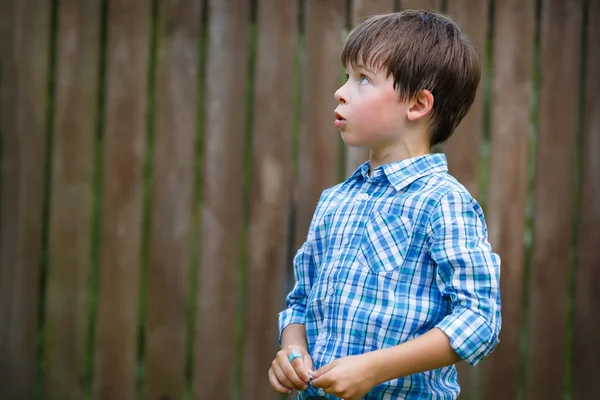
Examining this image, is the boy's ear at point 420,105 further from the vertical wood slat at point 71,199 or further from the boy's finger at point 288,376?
the vertical wood slat at point 71,199

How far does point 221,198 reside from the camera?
2545 mm

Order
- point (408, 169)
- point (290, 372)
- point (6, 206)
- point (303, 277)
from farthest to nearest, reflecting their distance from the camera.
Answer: point (6, 206)
point (303, 277)
point (408, 169)
point (290, 372)

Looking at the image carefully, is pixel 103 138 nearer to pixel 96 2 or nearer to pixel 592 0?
pixel 96 2

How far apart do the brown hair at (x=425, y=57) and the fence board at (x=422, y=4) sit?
0.87 meters

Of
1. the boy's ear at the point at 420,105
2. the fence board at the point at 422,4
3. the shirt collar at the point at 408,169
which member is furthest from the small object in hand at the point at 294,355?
the fence board at the point at 422,4

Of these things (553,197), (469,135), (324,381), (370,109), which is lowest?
(324,381)

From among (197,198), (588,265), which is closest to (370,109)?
(197,198)

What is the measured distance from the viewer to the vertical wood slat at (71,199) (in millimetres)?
2531

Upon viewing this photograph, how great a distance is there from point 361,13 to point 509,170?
0.70 meters

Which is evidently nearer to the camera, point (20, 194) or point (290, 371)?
point (290, 371)

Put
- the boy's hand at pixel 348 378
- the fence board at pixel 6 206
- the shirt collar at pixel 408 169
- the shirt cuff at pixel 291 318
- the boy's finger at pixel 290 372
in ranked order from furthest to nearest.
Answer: the fence board at pixel 6 206
the shirt cuff at pixel 291 318
the shirt collar at pixel 408 169
the boy's finger at pixel 290 372
the boy's hand at pixel 348 378

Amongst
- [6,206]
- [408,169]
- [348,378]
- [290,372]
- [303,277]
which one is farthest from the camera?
[6,206]

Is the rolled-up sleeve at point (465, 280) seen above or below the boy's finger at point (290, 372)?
above

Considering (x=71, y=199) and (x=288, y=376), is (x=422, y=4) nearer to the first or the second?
(x=71, y=199)
